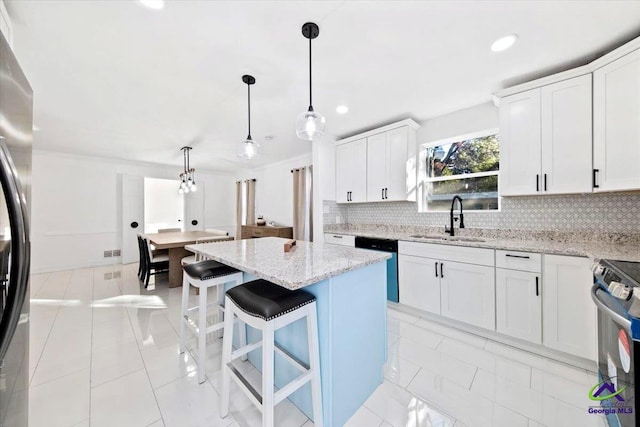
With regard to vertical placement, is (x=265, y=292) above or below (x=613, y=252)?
below

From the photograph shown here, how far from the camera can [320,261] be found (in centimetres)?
146

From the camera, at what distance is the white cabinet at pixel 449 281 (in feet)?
7.26

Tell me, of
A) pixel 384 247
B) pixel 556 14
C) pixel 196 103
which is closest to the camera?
pixel 556 14

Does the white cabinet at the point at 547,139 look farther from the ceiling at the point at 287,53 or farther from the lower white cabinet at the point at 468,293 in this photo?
the lower white cabinet at the point at 468,293

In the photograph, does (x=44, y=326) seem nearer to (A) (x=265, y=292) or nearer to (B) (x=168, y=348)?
(B) (x=168, y=348)

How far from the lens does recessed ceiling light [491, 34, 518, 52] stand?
1.71 m

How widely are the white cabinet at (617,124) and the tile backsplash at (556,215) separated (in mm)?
367

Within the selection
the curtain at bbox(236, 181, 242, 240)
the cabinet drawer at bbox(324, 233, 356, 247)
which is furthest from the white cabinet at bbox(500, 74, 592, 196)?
the curtain at bbox(236, 181, 242, 240)

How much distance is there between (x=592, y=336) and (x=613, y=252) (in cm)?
65

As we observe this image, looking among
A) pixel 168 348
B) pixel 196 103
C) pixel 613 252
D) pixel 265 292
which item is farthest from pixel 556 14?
pixel 168 348

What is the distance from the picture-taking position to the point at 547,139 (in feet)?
6.95

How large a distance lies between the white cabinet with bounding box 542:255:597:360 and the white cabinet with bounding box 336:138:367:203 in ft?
7.17

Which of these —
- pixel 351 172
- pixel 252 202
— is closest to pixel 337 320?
pixel 351 172

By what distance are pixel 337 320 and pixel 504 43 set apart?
2.35 metres
